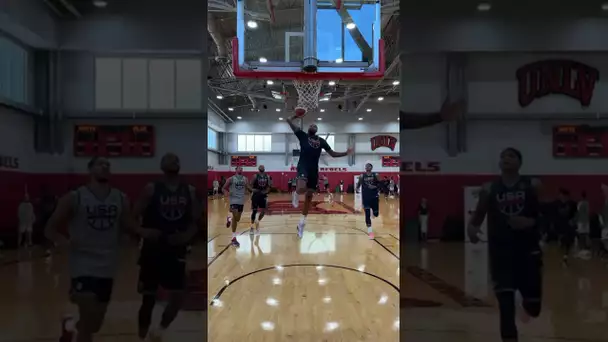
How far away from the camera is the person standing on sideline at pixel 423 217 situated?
2098 mm

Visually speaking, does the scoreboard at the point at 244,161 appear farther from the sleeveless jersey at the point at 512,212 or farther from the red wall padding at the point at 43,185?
the sleeveless jersey at the point at 512,212

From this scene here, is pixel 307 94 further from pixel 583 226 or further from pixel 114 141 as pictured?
pixel 583 226

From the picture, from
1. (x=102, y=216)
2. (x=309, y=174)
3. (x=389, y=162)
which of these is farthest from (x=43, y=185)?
(x=389, y=162)

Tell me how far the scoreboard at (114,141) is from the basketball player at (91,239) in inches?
2.6

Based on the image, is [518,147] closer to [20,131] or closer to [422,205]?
[422,205]

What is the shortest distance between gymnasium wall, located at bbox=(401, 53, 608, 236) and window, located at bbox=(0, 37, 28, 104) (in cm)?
206

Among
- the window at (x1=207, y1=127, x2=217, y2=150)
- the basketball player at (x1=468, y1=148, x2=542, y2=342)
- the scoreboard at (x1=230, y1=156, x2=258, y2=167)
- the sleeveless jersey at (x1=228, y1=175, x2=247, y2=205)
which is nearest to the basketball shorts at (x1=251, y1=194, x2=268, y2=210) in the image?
the sleeveless jersey at (x1=228, y1=175, x2=247, y2=205)

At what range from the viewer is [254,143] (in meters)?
26.8

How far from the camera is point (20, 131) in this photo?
1968mm

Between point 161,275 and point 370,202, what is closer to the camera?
point 161,275

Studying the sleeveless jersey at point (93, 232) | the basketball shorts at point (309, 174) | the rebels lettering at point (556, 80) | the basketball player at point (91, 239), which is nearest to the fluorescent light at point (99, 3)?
the basketball player at point (91, 239)

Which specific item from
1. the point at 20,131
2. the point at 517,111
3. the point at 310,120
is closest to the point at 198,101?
the point at 20,131

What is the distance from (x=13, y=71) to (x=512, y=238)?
2816 mm

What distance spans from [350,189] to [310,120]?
221 inches
